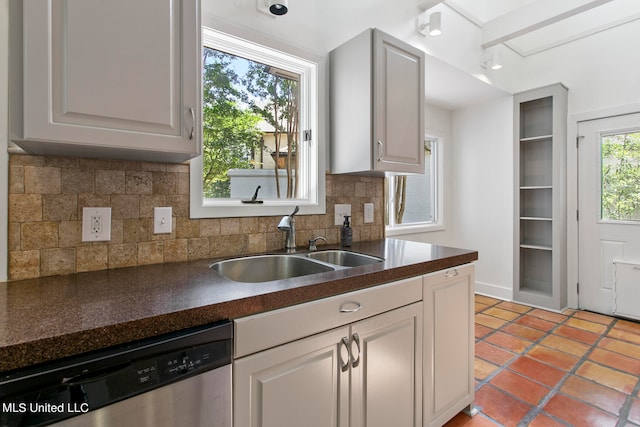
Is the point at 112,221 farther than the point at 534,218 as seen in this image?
No

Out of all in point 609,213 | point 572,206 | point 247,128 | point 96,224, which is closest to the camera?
point 96,224

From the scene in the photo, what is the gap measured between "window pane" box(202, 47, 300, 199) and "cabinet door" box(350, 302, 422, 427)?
1.04m

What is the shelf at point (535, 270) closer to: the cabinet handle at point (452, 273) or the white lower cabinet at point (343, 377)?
the cabinet handle at point (452, 273)

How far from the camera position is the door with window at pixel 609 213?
2.90 metres

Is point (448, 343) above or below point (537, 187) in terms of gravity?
below

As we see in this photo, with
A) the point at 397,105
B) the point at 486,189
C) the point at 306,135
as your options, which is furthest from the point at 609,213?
the point at 306,135

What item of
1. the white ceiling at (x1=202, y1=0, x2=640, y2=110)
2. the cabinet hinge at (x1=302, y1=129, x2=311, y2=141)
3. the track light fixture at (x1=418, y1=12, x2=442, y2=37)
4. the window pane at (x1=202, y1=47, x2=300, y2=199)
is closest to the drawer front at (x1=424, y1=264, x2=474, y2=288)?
the window pane at (x1=202, y1=47, x2=300, y2=199)

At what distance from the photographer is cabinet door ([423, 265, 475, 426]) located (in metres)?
1.44

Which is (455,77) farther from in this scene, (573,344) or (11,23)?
(11,23)

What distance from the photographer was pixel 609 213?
304cm

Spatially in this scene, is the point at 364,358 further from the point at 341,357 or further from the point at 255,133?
the point at 255,133

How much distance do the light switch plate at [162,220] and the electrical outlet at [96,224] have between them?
17 centimetres

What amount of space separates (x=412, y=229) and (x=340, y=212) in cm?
171

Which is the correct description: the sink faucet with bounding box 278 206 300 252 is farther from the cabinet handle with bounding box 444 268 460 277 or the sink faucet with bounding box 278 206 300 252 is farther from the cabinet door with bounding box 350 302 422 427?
the cabinet handle with bounding box 444 268 460 277
